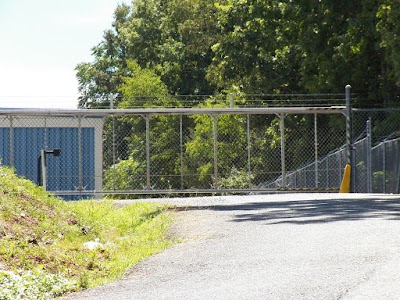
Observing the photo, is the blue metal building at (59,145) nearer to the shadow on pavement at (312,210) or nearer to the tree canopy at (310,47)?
the tree canopy at (310,47)

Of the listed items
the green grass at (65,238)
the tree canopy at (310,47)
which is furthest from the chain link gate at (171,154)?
the green grass at (65,238)

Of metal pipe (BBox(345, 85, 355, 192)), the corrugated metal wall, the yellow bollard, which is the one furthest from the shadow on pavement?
the corrugated metal wall

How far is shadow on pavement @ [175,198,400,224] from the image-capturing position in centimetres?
1563

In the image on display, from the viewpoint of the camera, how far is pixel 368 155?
26.1 metres

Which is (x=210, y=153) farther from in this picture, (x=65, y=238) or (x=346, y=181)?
(x=65, y=238)

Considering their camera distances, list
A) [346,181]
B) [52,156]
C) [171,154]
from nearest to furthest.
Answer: [346,181], [52,156], [171,154]

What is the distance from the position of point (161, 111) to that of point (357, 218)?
11161mm

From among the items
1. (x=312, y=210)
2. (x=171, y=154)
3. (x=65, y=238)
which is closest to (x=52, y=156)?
(x=171, y=154)

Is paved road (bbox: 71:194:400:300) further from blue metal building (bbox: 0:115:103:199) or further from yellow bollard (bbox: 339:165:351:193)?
blue metal building (bbox: 0:115:103:199)

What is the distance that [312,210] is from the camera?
58.7 ft

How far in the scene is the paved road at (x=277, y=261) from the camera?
26.9 ft

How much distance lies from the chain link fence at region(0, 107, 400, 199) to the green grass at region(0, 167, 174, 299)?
5.54 m

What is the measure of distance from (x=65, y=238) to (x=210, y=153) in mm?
27339

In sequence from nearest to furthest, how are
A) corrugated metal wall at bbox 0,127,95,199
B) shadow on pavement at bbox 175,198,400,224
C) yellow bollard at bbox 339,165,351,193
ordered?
shadow on pavement at bbox 175,198,400,224 → yellow bollard at bbox 339,165,351,193 → corrugated metal wall at bbox 0,127,95,199
